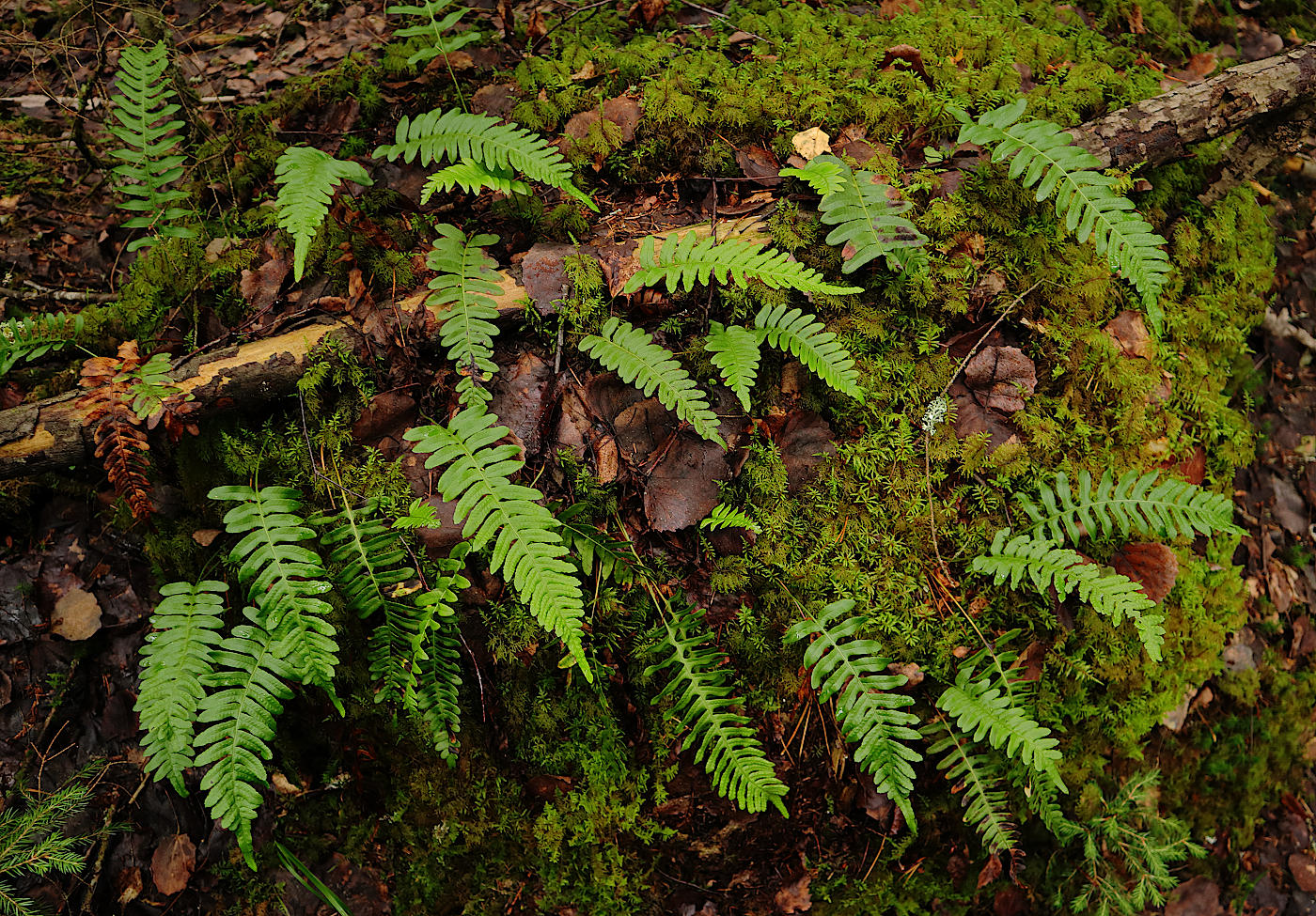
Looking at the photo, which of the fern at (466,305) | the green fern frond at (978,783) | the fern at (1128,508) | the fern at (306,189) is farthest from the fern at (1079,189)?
the fern at (306,189)

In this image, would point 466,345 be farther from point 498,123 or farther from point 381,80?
point 381,80

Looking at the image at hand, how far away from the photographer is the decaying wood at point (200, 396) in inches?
115

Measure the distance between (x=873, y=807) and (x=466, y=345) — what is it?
8.41 ft

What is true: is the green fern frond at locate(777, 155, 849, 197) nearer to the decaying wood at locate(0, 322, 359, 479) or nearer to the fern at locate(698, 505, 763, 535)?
the fern at locate(698, 505, 763, 535)

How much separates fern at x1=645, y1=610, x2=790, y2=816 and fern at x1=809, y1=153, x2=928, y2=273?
1684mm

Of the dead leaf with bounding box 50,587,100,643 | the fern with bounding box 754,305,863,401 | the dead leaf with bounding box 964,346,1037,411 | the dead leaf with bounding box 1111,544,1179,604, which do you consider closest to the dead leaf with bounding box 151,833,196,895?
the dead leaf with bounding box 50,587,100,643

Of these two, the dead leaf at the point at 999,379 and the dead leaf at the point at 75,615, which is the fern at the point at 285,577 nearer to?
the dead leaf at the point at 75,615

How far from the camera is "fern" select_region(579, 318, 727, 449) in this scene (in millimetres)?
2812

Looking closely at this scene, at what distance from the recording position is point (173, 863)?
3.10 m

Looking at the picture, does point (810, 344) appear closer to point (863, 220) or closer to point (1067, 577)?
point (863, 220)

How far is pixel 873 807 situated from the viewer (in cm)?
309

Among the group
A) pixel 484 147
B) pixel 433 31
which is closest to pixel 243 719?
Answer: pixel 484 147

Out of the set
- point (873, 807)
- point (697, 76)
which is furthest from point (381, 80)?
point (873, 807)

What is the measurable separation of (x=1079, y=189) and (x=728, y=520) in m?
2.08
